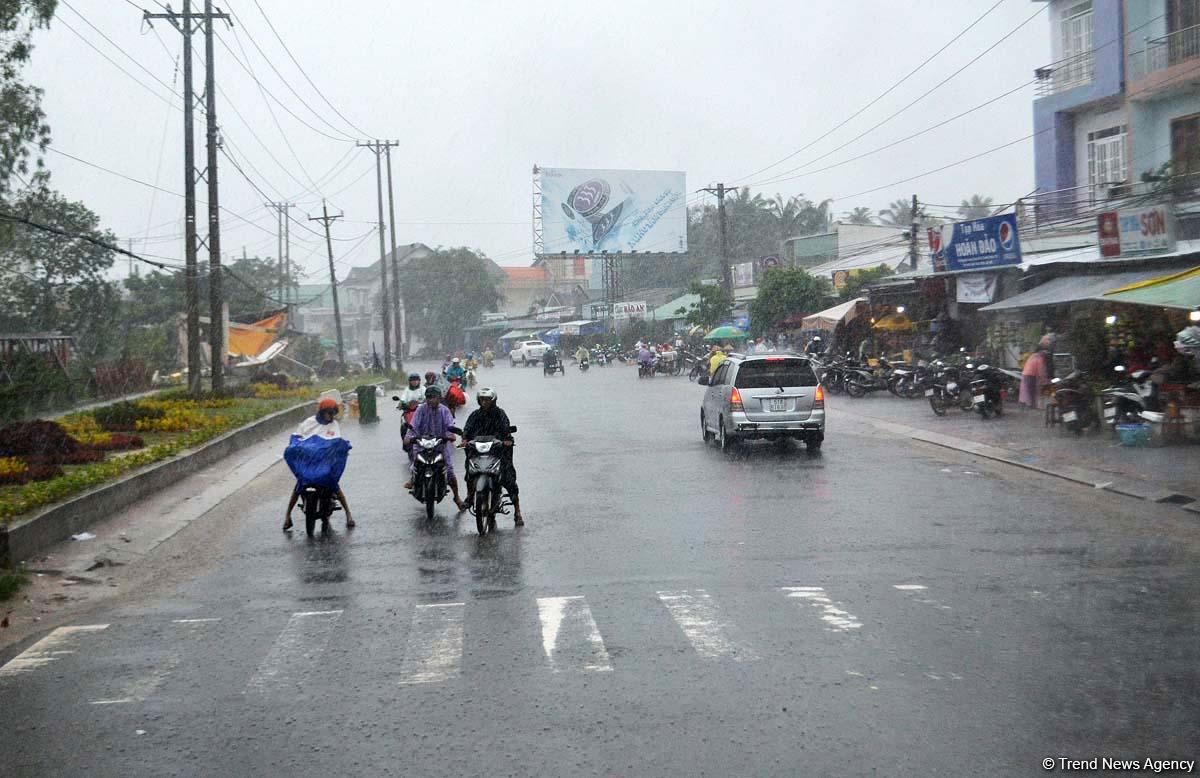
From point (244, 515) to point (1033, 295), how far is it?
18486 millimetres

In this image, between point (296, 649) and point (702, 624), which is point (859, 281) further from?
point (296, 649)

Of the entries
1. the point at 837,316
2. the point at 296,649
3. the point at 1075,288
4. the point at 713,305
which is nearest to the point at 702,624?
the point at 296,649

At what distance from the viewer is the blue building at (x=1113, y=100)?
2712 cm

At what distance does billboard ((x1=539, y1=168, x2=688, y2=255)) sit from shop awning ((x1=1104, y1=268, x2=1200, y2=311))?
154 ft

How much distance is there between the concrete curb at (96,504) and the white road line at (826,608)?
703 cm

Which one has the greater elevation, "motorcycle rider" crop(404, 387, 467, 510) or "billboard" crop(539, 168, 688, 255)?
"billboard" crop(539, 168, 688, 255)

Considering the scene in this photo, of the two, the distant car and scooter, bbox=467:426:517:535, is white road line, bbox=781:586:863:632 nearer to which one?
scooter, bbox=467:426:517:535

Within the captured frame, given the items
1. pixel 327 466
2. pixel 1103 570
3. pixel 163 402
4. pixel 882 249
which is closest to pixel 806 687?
pixel 1103 570

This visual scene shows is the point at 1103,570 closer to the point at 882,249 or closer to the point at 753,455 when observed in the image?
→ the point at 753,455

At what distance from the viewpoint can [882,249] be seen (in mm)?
62719

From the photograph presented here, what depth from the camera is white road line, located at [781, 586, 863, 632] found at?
7469 mm

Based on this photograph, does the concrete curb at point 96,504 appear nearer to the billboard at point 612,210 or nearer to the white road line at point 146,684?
the white road line at point 146,684

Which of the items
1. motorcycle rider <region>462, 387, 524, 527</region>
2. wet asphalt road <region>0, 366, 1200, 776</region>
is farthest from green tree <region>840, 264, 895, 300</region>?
motorcycle rider <region>462, 387, 524, 527</region>

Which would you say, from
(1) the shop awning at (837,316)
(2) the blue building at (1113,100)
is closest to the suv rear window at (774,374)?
(2) the blue building at (1113,100)
